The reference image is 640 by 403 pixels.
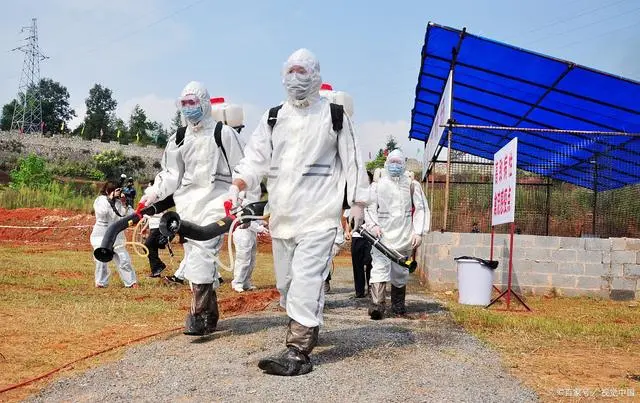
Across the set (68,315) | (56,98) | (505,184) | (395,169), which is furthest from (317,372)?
(56,98)

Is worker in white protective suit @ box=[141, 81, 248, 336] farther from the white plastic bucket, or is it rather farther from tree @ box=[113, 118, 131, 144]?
A: tree @ box=[113, 118, 131, 144]

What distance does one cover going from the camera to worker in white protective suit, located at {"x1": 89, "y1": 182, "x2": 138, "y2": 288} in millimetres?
10180

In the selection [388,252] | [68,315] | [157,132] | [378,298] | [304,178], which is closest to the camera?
[304,178]

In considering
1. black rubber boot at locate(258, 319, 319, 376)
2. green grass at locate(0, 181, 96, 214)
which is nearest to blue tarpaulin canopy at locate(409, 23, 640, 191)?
black rubber boot at locate(258, 319, 319, 376)

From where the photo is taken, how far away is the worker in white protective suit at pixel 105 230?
33.4 ft

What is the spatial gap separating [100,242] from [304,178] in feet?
21.0

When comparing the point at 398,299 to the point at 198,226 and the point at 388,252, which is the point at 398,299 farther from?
the point at 198,226

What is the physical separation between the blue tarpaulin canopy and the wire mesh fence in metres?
0.17

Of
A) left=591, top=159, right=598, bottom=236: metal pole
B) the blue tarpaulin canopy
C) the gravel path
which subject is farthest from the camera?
left=591, top=159, right=598, bottom=236: metal pole

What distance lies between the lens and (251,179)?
16.6 feet

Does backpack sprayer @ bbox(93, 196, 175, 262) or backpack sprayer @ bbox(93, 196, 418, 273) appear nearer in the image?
backpack sprayer @ bbox(93, 196, 418, 273)

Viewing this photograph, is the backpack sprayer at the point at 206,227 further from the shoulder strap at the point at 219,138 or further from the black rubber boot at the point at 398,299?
the black rubber boot at the point at 398,299

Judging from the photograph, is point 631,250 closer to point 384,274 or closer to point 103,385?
point 384,274

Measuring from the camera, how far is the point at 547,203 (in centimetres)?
1359
